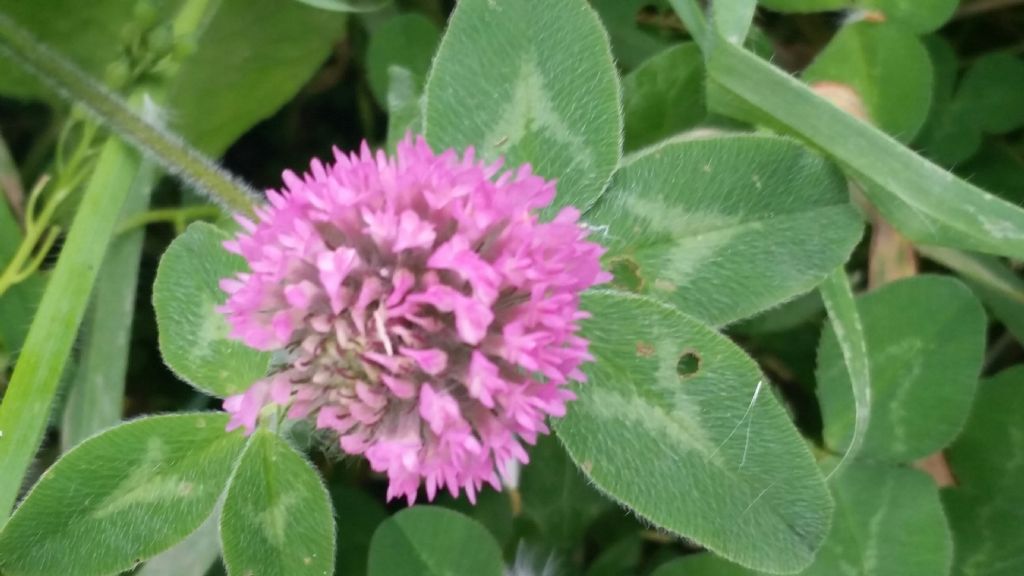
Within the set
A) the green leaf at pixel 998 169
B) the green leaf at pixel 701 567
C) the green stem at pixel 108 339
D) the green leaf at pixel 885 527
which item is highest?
the green stem at pixel 108 339

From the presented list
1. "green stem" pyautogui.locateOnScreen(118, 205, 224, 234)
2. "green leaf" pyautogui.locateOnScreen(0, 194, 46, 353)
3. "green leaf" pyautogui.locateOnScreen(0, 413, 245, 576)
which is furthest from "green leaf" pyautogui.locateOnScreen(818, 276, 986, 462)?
"green leaf" pyautogui.locateOnScreen(0, 194, 46, 353)

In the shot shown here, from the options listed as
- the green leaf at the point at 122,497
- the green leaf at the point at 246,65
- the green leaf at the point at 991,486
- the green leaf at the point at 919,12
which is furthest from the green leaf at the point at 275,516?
the green leaf at the point at 919,12

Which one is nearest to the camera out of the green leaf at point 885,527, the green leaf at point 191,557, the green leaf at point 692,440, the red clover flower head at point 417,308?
the red clover flower head at point 417,308

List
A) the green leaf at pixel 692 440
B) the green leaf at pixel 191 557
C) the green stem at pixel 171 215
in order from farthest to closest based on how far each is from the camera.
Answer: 1. the green stem at pixel 171 215
2. the green leaf at pixel 191 557
3. the green leaf at pixel 692 440

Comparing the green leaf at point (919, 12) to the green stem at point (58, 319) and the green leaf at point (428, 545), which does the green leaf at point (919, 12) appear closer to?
the green leaf at point (428, 545)

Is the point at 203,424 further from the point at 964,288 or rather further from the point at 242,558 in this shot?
the point at 964,288

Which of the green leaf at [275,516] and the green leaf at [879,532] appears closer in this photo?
the green leaf at [275,516]

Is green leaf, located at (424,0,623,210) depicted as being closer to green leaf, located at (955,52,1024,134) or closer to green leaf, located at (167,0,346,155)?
green leaf, located at (167,0,346,155)

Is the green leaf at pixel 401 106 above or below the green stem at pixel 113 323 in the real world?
above
